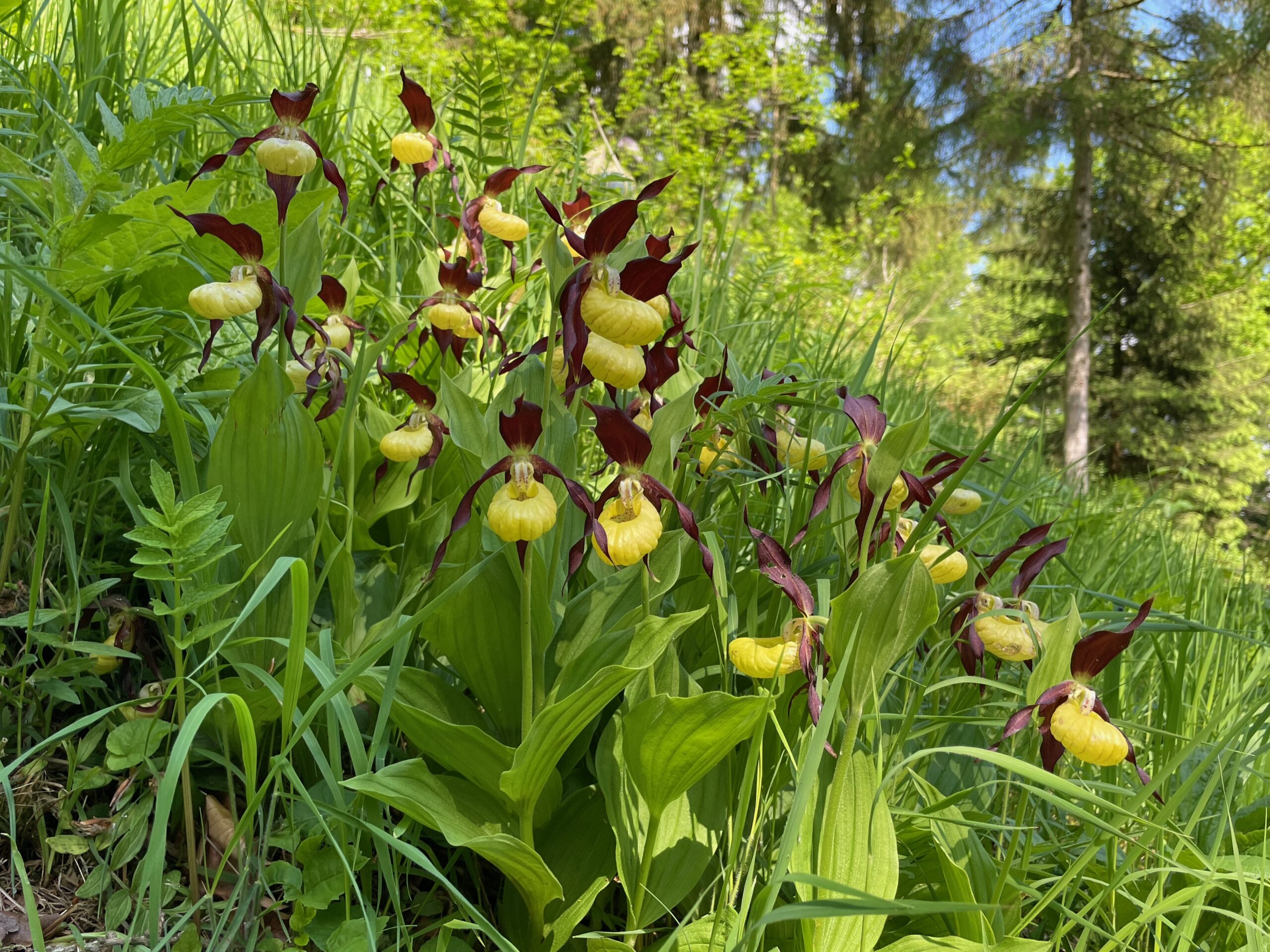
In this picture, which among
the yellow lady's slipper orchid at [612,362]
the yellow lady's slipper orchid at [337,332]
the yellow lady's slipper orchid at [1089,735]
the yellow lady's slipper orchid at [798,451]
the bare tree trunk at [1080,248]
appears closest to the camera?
the yellow lady's slipper orchid at [1089,735]

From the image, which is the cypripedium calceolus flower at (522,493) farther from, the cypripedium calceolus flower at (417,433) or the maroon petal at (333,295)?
the maroon petal at (333,295)

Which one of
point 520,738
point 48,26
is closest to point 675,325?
point 520,738

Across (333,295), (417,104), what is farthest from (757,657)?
(417,104)

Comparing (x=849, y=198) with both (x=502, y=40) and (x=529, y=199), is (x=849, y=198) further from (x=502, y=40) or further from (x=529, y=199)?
(x=529, y=199)

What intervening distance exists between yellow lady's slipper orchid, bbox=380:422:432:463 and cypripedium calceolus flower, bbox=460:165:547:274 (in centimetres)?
57

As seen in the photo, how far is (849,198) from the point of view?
12047 millimetres

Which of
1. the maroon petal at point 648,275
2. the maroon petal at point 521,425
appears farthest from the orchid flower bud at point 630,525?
the maroon petal at point 648,275

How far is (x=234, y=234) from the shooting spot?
114 cm

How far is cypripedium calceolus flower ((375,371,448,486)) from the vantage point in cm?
125

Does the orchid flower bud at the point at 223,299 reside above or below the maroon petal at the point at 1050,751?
above

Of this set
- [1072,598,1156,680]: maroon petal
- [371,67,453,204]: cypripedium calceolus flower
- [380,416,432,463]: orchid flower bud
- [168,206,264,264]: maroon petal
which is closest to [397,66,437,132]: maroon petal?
[371,67,453,204]: cypripedium calceolus flower

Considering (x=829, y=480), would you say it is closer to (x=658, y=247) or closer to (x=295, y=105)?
(x=658, y=247)

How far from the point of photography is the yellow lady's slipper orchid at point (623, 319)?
927 mm

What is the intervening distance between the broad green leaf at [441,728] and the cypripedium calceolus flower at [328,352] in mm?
459
